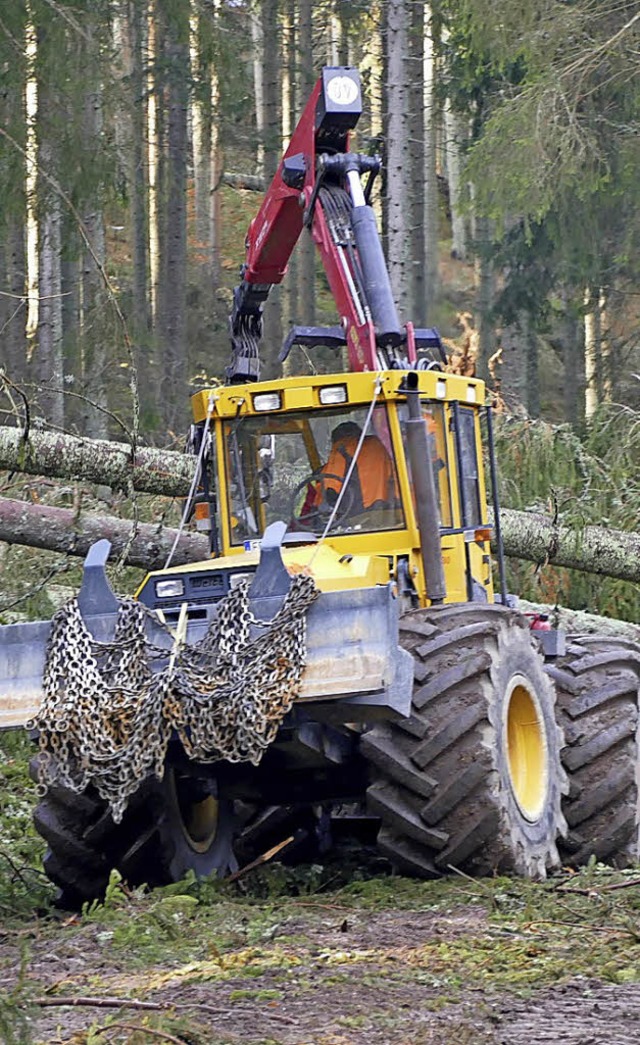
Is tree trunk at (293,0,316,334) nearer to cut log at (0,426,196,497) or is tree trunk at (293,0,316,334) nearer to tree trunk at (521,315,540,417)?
tree trunk at (521,315,540,417)

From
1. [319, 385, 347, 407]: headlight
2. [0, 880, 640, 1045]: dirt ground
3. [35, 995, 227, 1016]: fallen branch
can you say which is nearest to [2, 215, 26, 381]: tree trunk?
[319, 385, 347, 407]: headlight

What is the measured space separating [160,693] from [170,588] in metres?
0.89

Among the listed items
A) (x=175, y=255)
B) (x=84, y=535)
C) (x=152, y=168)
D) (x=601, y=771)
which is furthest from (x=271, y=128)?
(x=601, y=771)

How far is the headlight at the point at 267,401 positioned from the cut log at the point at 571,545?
3.80 metres

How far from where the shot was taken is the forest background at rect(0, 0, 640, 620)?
36.5 ft

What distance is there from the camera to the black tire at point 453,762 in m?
7.18

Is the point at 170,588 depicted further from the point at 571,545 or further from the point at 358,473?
the point at 571,545

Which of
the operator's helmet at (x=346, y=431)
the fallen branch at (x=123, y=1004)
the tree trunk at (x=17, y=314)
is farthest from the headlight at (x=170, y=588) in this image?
the tree trunk at (x=17, y=314)

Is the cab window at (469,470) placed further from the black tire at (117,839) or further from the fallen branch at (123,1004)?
the fallen branch at (123,1004)

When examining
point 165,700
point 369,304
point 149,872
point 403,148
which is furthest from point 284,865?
point 403,148

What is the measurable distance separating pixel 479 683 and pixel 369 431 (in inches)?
→ 63.6

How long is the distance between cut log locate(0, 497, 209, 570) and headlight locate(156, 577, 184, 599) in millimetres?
3089

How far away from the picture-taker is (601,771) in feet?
27.3

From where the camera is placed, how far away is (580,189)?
16.4 metres
